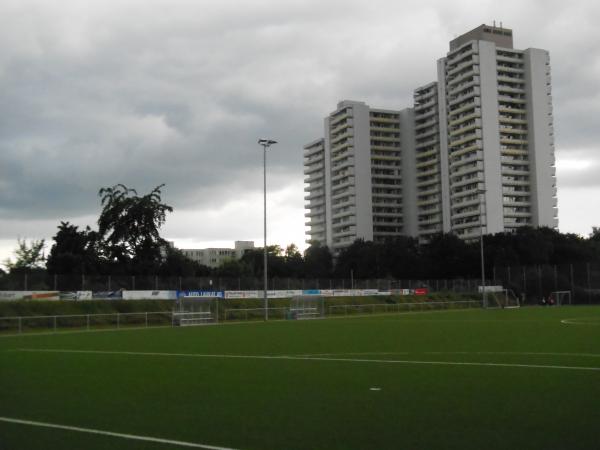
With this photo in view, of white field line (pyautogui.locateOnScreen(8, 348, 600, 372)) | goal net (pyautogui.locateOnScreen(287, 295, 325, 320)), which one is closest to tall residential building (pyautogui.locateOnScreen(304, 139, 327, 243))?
goal net (pyautogui.locateOnScreen(287, 295, 325, 320))

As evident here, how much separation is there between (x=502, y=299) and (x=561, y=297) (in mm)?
7504

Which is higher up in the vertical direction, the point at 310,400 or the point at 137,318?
the point at 310,400

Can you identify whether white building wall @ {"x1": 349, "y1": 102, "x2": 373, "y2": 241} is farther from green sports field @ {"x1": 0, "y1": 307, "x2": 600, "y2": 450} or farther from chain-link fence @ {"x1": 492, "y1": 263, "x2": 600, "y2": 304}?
green sports field @ {"x1": 0, "y1": 307, "x2": 600, "y2": 450}

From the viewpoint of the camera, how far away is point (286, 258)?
15575 cm

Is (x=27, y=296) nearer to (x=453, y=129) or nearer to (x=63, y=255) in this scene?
(x=63, y=255)

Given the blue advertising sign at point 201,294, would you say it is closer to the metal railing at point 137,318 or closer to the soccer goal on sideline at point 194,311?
the soccer goal on sideline at point 194,311

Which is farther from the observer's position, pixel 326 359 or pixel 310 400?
pixel 326 359

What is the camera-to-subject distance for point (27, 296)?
47.6 m

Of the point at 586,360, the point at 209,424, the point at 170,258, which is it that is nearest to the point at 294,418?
the point at 209,424

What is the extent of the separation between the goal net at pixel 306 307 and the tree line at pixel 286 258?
31722 millimetres

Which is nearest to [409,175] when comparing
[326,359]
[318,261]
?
[318,261]

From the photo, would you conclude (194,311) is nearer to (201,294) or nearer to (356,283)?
(201,294)

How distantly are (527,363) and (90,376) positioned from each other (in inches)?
377

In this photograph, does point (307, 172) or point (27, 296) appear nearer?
point (27, 296)
